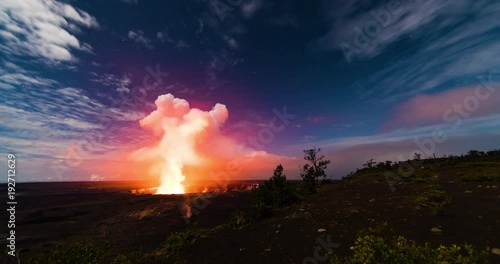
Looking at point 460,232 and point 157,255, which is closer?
point 460,232

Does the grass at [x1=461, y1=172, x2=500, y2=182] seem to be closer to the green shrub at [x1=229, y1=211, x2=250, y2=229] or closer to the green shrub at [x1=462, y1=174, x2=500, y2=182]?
the green shrub at [x1=462, y1=174, x2=500, y2=182]

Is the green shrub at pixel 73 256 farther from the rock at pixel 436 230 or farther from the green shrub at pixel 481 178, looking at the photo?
the green shrub at pixel 481 178

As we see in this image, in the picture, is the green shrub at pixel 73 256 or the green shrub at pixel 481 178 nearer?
the green shrub at pixel 73 256

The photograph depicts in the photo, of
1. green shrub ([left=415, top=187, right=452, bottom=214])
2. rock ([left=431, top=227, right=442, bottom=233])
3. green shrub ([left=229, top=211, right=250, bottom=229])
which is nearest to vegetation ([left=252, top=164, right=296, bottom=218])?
green shrub ([left=229, top=211, right=250, bottom=229])

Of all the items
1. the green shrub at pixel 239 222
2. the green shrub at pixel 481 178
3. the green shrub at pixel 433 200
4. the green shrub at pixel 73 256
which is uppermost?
the green shrub at pixel 481 178

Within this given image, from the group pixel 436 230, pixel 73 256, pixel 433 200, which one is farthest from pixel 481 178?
pixel 73 256

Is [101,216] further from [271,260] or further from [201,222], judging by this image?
[271,260]

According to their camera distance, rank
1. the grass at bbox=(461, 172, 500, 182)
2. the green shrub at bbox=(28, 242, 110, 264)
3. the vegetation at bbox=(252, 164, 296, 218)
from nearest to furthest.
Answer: the green shrub at bbox=(28, 242, 110, 264) → the grass at bbox=(461, 172, 500, 182) → the vegetation at bbox=(252, 164, 296, 218)

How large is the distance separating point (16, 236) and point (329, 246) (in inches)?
1500

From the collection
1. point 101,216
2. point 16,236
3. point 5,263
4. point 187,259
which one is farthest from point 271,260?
point 101,216

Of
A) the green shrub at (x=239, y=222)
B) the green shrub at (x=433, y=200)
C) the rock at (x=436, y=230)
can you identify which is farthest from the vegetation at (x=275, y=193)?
the rock at (x=436, y=230)

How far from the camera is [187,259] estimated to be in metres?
15.2

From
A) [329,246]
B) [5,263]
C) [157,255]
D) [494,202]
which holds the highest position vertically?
[494,202]

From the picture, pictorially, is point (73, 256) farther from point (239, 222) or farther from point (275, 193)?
point (275, 193)
